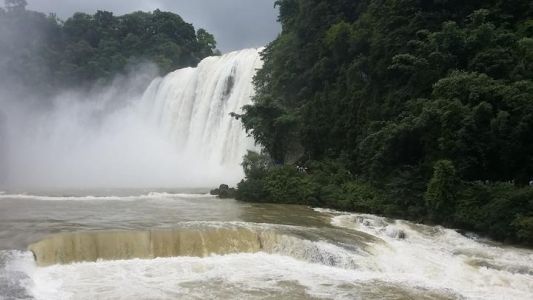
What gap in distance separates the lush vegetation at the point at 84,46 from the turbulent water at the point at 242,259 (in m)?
36.4

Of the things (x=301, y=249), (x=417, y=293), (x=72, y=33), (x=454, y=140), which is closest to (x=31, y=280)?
(x=301, y=249)

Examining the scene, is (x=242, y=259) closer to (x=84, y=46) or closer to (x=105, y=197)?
(x=105, y=197)

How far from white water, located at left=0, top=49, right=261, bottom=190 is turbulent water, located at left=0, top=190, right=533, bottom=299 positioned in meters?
12.6

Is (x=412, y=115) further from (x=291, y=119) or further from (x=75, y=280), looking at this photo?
(x=75, y=280)

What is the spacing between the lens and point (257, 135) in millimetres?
22828

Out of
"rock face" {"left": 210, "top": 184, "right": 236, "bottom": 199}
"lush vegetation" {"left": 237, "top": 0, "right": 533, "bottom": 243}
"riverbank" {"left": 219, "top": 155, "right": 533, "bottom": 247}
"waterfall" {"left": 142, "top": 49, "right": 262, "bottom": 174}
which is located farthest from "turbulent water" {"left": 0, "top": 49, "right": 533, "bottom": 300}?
"waterfall" {"left": 142, "top": 49, "right": 262, "bottom": 174}

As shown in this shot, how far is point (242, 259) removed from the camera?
34.5 ft

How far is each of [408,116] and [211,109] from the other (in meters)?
15.0

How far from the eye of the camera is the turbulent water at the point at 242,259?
8.69 meters

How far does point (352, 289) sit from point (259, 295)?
5.44ft

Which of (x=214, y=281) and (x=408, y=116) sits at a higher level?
(x=408, y=116)

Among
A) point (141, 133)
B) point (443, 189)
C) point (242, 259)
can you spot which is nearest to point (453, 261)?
point (443, 189)

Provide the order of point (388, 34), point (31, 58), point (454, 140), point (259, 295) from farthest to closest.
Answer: point (31, 58) < point (388, 34) < point (454, 140) < point (259, 295)

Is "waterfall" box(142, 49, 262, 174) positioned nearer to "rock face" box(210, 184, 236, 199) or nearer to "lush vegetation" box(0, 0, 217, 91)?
"rock face" box(210, 184, 236, 199)
